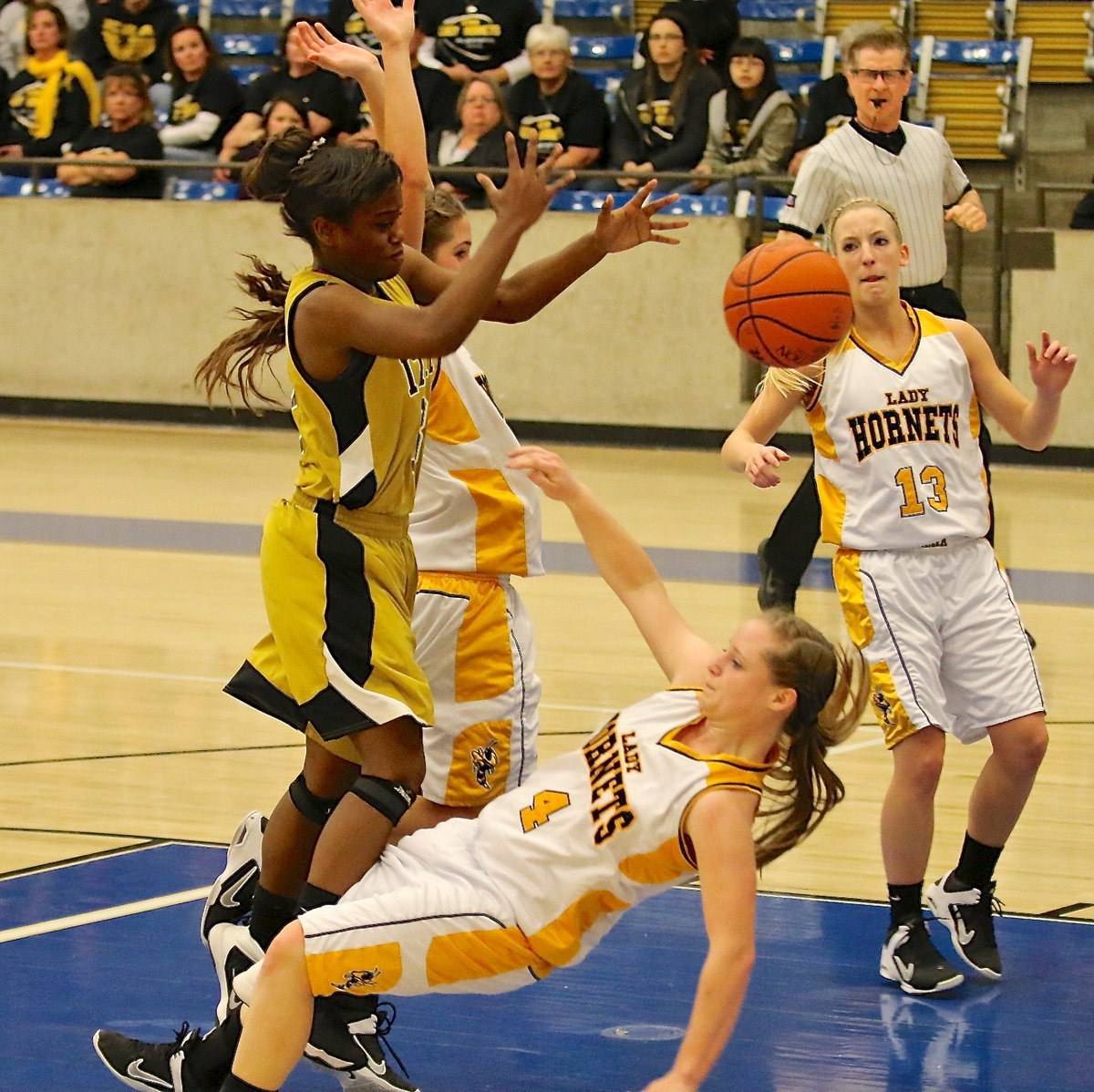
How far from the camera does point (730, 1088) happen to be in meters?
3.36

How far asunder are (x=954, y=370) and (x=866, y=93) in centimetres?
225

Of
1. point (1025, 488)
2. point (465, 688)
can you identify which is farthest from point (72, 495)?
point (465, 688)

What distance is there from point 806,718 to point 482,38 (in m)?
10.8

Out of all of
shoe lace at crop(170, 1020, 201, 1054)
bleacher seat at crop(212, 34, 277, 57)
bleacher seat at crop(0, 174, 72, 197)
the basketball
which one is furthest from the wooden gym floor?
bleacher seat at crop(212, 34, 277, 57)

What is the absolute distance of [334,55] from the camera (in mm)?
4039

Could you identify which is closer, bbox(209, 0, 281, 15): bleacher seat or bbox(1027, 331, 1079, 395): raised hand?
bbox(1027, 331, 1079, 395): raised hand

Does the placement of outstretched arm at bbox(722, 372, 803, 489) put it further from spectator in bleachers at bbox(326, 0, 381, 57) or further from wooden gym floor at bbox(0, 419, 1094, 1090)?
Result: spectator in bleachers at bbox(326, 0, 381, 57)

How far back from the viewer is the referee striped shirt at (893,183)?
6.25 meters

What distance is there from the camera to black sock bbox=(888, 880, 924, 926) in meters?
3.97

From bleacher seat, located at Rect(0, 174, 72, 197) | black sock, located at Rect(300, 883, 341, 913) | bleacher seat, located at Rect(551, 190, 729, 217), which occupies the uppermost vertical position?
black sock, located at Rect(300, 883, 341, 913)

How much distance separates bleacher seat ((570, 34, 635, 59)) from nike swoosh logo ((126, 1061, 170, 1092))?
11623mm

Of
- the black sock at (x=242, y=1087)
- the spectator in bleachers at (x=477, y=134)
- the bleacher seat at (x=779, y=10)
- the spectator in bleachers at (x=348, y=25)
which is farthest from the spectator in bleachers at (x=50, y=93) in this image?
the black sock at (x=242, y=1087)

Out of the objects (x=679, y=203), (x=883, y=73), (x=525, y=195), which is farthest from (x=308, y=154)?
(x=679, y=203)

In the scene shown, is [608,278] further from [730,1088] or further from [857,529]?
[730,1088]
